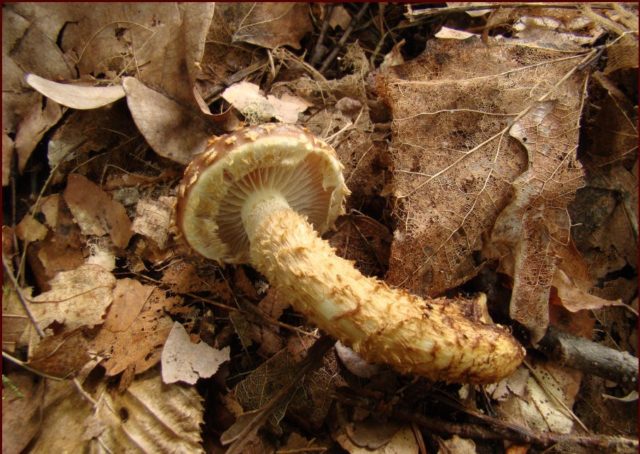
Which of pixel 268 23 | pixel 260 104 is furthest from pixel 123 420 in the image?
pixel 268 23

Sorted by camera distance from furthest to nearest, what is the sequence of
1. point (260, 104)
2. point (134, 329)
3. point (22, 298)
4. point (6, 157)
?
point (260, 104) → point (6, 157) → point (134, 329) → point (22, 298)

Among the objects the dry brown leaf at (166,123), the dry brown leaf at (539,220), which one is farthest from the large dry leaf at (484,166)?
the dry brown leaf at (166,123)

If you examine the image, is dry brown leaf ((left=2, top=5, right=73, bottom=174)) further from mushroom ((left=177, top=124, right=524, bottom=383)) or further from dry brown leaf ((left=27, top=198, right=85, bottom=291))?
mushroom ((left=177, top=124, right=524, bottom=383))

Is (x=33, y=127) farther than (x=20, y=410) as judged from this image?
Yes

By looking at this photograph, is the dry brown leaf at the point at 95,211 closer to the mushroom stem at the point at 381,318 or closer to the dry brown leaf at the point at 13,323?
the dry brown leaf at the point at 13,323

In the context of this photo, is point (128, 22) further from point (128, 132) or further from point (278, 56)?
point (278, 56)

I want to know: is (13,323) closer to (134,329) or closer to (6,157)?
(134,329)
